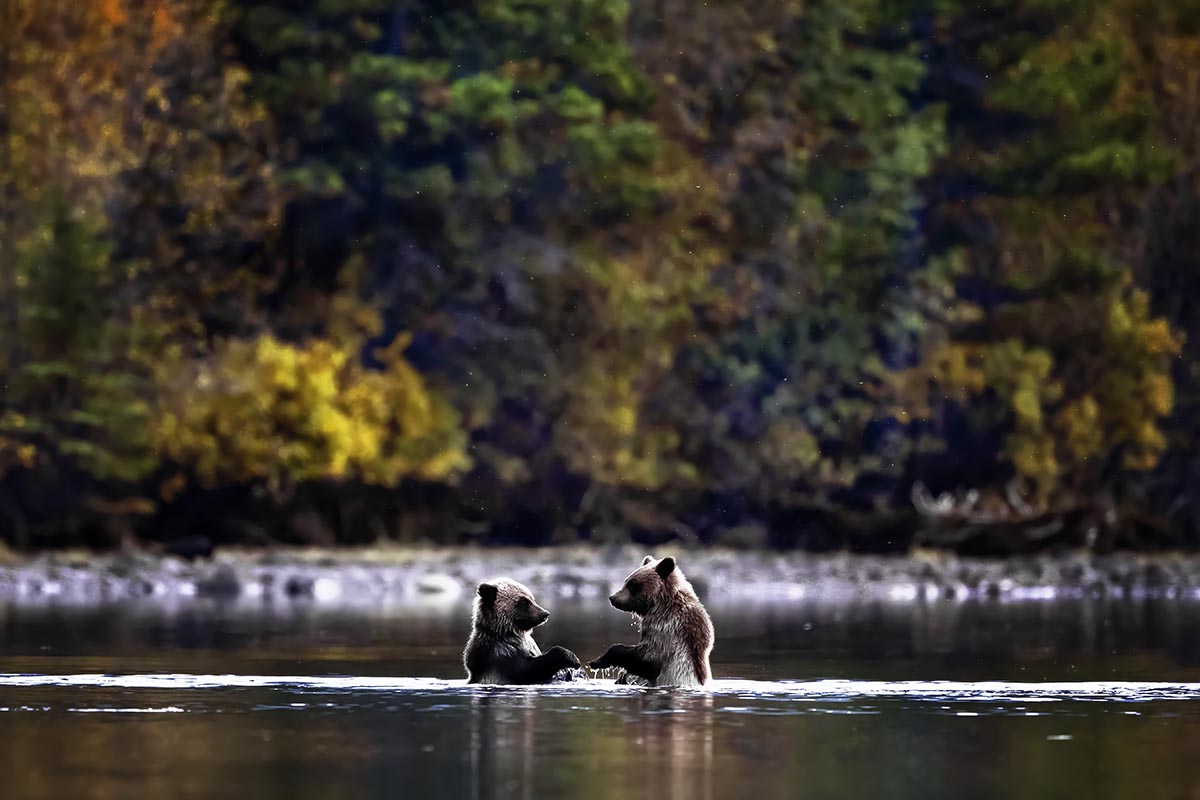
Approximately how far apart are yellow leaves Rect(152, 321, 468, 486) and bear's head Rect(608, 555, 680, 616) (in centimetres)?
2489

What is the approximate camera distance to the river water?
53.1 ft

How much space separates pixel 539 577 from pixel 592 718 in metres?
22.4

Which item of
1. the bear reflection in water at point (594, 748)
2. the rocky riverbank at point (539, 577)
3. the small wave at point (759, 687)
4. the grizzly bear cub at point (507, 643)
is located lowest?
the bear reflection in water at point (594, 748)

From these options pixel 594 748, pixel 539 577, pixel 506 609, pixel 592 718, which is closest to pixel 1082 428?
pixel 539 577

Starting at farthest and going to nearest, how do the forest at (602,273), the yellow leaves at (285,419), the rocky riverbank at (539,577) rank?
the forest at (602,273) < the yellow leaves at (285,419) < the rocky riverbank at (539,577)

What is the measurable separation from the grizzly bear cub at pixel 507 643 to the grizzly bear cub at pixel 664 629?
0.45 meters

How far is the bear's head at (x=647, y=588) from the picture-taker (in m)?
20.8

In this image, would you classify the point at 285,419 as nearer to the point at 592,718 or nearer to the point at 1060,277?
the point at 1060,277

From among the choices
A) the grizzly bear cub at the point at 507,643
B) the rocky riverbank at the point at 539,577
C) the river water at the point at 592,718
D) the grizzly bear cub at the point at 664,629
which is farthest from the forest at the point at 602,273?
the grizzly bear cub at the point at 664,629

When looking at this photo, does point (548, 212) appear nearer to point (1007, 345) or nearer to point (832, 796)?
point (1007, 345)

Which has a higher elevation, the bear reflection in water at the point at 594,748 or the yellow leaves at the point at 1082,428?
the yellow leaves at the point at 1082,428

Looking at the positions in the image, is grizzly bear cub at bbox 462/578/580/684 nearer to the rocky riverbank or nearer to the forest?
the rocky riverbank

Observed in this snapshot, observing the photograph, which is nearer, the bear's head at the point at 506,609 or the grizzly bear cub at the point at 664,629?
the grizzly bear cub at the point at 664,629

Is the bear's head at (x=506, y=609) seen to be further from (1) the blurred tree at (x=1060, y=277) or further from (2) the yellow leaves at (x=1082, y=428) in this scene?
(2) the yellow leaves at (x=1082, y=428)
